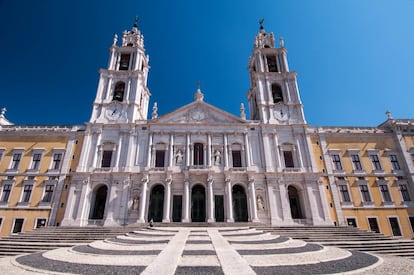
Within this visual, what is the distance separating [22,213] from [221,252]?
23.6 m

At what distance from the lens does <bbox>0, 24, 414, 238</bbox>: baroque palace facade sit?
21109 millimetres

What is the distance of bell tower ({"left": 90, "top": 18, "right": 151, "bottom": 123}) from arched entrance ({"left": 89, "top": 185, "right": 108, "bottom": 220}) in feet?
26.7

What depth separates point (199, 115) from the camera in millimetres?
25656

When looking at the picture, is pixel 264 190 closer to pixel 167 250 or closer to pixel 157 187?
pixel 157 187

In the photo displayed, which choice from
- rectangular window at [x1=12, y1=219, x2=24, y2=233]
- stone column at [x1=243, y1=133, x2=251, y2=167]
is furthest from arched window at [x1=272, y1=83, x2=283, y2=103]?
rectangular window at [x1=12, y1=219, x2=24, y2=233]

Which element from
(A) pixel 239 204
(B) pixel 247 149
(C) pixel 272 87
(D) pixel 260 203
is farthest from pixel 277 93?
(A) pixel 239 204

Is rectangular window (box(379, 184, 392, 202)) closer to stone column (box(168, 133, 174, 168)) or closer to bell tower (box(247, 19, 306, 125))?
bell tower (box(247, 19, 306, 125))

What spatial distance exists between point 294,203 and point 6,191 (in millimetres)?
30432

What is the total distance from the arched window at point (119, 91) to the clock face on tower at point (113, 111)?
1.61 metres

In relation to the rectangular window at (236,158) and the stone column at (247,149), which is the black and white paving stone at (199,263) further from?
the rectangular window at (236,158)

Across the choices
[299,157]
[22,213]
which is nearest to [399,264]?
[299,157]

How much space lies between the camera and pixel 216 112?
85.2 ft

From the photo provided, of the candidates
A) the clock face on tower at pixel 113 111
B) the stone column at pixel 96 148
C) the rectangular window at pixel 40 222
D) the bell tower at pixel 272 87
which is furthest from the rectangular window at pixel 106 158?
the bell tower at pixel 272 87

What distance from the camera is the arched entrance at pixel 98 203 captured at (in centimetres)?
2195
